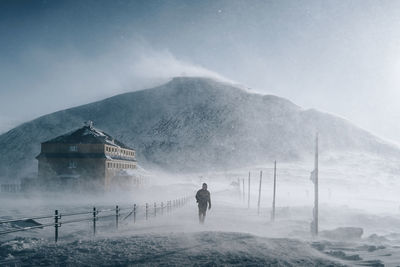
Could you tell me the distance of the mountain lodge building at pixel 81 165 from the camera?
6662cm

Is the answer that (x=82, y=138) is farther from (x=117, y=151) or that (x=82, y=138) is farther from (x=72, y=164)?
(x=117, y=151)

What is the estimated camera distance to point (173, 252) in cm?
1076

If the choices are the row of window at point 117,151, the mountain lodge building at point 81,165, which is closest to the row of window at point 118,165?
the mountain lodge building at point 81,165

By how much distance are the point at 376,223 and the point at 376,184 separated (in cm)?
12594

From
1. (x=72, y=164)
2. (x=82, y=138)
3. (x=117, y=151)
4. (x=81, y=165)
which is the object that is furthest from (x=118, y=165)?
(x=72, y=164)

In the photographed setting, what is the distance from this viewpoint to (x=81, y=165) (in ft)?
228

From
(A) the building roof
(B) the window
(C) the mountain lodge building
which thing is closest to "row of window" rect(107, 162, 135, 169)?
(C) the mountain lodge building

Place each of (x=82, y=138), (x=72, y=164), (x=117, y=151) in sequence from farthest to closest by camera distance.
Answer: (x=117, y=151), (x=82, y=138), (x=72, y=164)

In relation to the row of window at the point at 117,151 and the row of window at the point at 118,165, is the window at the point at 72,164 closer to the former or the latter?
the row of window at the point at 118,165

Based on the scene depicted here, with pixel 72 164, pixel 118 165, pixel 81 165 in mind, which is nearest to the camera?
pixel 81 165

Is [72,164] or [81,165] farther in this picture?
[72,164]

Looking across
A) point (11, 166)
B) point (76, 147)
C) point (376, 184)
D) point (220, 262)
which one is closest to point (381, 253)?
point (220, 262)

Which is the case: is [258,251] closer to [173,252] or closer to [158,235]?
[173,252]

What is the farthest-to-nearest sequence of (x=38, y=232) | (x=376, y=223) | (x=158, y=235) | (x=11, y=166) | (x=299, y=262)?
(x=11, y=166), (x=376, y=223), (x=38, y=232), (x=158, y=235), (x=299, y=262)
